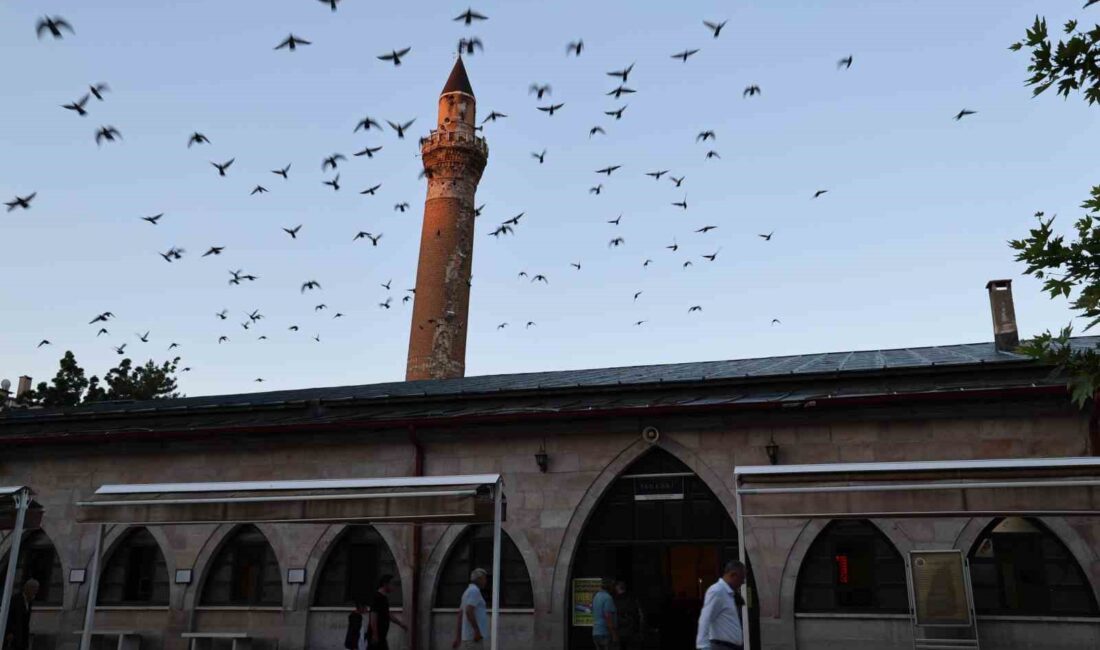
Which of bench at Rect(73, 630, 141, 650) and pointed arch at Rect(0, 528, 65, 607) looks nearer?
bench at Rect(73, 630, 141, 650)

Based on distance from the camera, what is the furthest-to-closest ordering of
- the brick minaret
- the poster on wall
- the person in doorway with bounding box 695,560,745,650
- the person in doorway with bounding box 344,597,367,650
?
the brick minaret, the poster on wall, the person in doorway with bounding box 344,597,367,650, the person in doorway with bounding box 695,560,745,650

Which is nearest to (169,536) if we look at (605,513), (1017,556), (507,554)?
(507,554)

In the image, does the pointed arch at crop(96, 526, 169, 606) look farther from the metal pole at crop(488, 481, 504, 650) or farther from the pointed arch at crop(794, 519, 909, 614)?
the pointed arch at crop(794, 519, 909, 614)

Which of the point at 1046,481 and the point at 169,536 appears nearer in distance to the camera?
the point at 1046,481

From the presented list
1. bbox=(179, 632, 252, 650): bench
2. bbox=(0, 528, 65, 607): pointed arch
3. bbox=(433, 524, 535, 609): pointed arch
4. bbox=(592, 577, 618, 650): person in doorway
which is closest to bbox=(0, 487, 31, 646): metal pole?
bbox=(179, 632, 252, 650): bench

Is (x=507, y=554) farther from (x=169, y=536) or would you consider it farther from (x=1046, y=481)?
(x=1046, y=481)

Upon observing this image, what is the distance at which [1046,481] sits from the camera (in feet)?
30.2

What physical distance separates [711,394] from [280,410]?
8.99m

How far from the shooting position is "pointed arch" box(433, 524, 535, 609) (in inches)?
565

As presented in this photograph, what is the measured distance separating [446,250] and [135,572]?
24471mm

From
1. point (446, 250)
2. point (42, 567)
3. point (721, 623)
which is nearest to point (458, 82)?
point (446, 250)

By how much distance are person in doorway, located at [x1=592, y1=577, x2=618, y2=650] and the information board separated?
394 cm

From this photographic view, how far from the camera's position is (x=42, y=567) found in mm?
17062

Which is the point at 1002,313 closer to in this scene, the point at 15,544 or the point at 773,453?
the point at 773,453
